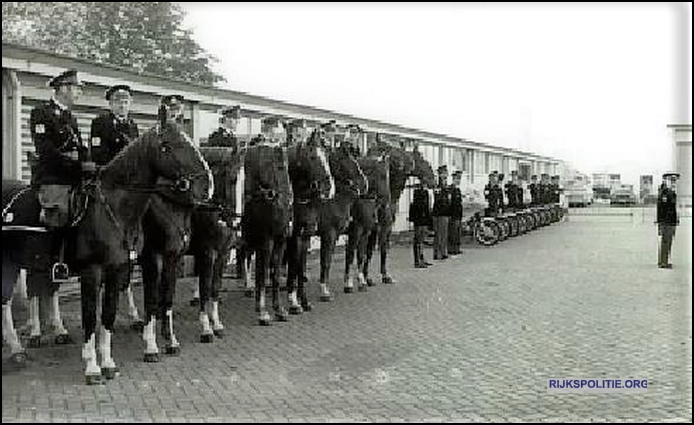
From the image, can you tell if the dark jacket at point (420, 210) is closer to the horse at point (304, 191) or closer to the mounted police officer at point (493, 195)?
the mounted police officer at point (493, 195)

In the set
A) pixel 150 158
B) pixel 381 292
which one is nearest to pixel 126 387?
pixel 150 158

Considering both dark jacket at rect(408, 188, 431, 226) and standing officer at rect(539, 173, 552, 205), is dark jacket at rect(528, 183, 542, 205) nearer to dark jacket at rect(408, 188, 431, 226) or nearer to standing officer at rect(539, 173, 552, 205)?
standing officer at rect(539, 173, 552, 205)

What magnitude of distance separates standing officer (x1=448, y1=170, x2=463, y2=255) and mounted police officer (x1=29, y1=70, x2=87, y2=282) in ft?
39.6

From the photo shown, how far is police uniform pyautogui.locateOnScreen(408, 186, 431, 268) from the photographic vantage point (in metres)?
16.5

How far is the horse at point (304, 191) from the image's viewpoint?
33.9 ft

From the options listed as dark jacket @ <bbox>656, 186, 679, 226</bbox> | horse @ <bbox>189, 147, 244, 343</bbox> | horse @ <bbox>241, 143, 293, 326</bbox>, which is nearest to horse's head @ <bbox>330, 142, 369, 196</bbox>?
horse @ <bbox>241, 143, 293, 326</bbox>

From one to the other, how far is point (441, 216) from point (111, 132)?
11213 mm

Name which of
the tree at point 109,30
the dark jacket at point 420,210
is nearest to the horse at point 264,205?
the dark jacket at point 420,210

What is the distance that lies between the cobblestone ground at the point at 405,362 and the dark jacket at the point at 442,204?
471 centimetres

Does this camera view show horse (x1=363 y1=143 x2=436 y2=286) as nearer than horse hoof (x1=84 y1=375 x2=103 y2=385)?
No

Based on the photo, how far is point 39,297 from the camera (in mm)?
8516

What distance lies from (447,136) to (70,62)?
1989 cm

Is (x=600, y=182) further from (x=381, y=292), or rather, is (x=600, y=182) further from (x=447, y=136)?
(x=381, y=292)

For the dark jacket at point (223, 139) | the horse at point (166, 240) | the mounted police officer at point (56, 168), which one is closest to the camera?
the mounted police officer at point (56, 168)
